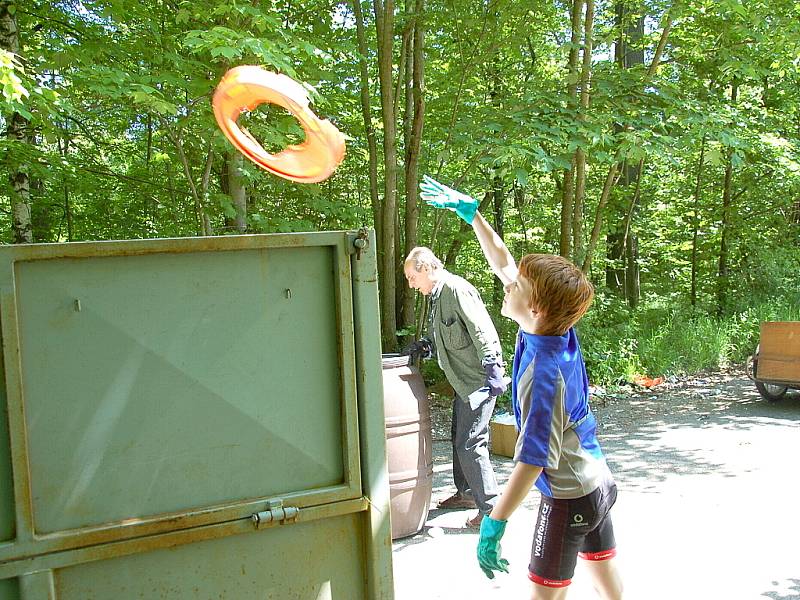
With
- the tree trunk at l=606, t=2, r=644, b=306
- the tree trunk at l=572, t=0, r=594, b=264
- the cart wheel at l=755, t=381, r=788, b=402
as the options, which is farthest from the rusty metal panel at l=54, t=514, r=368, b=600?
the tree trunk at l=606, t=2, r=644, b=306

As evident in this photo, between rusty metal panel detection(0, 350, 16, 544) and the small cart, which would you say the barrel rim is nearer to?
rusty metal panel detection(0, 350, 16, 544)

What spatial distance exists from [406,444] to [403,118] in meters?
6.96

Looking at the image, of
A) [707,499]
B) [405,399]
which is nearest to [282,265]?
[405,399]

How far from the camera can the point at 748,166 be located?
43.4 ft

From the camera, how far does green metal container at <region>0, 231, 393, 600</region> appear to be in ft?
6.35

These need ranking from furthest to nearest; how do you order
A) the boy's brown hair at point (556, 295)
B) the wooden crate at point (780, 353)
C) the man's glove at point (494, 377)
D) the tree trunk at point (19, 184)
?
1. the wooden crate at point (780, 353)
2. the tree trunk at point (19, 184)
3. the man's glove at point (494, 377)
4. the boy's brown hair at point (556, 295)

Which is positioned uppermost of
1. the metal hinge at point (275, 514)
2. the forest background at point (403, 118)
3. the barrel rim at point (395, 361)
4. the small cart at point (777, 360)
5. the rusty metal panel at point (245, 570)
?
the forest background at point (403, 118)

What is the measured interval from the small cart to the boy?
699 cm

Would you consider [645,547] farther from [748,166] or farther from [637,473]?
[748,166]

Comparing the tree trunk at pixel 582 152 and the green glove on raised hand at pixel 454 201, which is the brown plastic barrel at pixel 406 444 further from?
the tree trunk at pixel 582 152

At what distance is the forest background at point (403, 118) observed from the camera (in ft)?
23.5

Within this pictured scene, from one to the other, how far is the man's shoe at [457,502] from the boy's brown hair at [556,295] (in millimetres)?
3168

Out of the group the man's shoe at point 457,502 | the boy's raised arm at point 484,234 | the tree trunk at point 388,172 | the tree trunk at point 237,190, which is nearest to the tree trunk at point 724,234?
the tree trunk at point 388,172

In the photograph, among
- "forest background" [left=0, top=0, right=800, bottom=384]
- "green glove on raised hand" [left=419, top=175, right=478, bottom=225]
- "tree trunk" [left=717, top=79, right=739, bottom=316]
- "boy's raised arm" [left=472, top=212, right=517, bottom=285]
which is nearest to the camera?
"boy's raised arm" [left=472, top=212, right=517, bottom=285]
